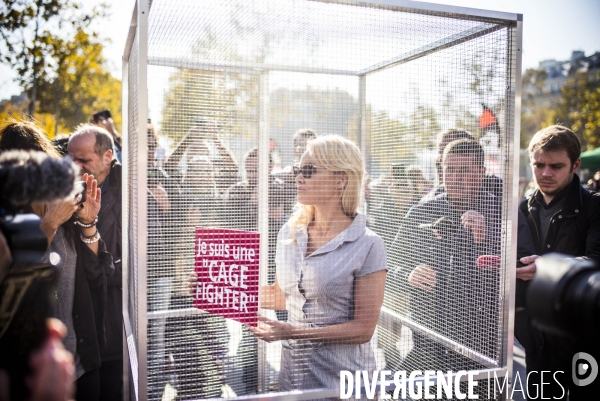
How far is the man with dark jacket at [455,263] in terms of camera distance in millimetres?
2385

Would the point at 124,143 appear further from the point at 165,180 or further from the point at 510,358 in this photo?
the point at 510,358

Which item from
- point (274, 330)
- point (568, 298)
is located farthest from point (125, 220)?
point (568, 298)

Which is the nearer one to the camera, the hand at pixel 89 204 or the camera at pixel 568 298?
the camera at pixel 568 298

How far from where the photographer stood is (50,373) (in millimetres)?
958

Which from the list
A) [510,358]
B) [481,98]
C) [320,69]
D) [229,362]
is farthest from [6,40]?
[510,358]

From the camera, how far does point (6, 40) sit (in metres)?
7.95

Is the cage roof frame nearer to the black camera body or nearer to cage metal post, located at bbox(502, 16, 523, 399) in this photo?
cage metal post, located at bbox(502, 16, 523, 399)

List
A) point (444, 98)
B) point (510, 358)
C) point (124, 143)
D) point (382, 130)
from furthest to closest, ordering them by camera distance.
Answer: point (382, 130) → point (124, 143) → point (444, 98) → point (510, 358)

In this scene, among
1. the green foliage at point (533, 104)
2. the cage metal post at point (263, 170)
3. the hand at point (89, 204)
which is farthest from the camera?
the green foliage at point (533, 104)

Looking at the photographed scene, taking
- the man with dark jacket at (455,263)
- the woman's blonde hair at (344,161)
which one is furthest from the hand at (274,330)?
the man with dark jacket at (455,263)

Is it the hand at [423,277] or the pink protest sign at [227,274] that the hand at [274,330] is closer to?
the pink protest sign at [227,274]

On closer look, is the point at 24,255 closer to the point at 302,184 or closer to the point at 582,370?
the point at 302,184

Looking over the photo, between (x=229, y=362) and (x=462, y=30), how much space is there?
2.14m

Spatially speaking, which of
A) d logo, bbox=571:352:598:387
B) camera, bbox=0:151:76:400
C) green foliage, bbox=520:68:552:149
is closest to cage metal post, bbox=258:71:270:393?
d logo, bbox=571:352:598:387
